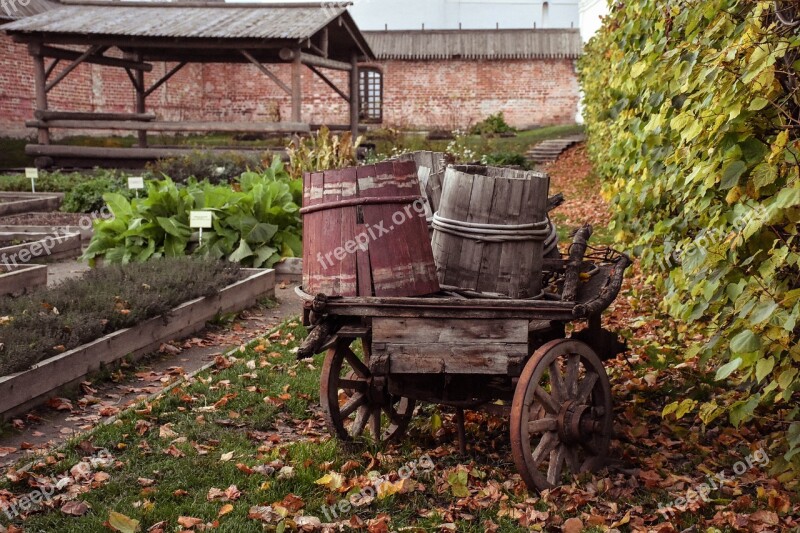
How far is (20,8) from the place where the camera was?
76.8ft

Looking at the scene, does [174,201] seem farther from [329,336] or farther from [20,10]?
[20,10]

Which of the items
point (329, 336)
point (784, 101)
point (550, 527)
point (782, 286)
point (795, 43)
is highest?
point (795, 43)

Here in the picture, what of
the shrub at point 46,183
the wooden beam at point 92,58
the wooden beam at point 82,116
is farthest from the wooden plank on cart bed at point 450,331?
the wooden beam at point 92,58

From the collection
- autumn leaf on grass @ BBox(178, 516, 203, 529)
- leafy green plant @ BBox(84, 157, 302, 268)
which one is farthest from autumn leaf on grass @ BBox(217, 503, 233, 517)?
leafy green plant @ BBox(84, 157, 302, 268)

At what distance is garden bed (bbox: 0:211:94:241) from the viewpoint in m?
11.0

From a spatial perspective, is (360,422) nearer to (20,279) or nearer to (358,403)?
(358,403)

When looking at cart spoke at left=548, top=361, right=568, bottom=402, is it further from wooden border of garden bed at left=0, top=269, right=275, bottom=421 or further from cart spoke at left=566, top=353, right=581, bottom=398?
wooden border of garden bed at left=0, top=269, right=275, bottom=421

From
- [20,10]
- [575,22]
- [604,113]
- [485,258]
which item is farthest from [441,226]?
[575,22]

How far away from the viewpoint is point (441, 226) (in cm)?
387

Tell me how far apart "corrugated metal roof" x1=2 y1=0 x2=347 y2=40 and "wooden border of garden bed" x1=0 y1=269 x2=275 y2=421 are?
9.31 meters

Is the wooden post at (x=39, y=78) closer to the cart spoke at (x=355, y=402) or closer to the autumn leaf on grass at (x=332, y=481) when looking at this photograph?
the cart spoke at (x=355, y=402)

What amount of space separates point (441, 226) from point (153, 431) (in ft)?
6.80

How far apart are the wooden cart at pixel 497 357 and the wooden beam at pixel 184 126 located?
12.4m

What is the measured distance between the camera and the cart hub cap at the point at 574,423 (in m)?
3.76
